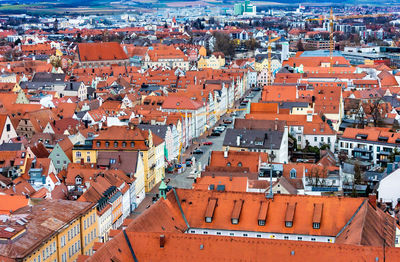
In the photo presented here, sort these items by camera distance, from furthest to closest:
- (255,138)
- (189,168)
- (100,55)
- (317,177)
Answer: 1. (100,55)
2. (189,168)
3. (255,138)
4. (317,177)

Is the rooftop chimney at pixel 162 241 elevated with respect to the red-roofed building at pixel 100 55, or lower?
elevated

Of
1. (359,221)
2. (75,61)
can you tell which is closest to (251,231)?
(359,221)

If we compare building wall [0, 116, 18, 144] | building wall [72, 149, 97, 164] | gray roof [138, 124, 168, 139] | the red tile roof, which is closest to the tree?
gray roof [138, 124, 168, 139]

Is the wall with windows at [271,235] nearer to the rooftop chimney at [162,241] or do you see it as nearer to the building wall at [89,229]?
the rooftop chimney at [162,241]

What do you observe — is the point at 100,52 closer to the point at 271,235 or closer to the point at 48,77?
the point at 48,77

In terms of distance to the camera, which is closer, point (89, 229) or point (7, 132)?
point (89, 229)

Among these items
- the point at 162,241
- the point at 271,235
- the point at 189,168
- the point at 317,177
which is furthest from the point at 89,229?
the point at 189,168

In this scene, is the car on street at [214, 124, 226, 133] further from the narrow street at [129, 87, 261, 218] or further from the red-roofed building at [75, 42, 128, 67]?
the red-roofed building at [75, 42, 128, 67]

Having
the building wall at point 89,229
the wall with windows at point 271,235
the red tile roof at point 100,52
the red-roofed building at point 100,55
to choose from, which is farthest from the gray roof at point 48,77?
the wall with windows at point 271,235

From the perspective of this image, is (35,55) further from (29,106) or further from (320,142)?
(320,142)
